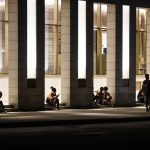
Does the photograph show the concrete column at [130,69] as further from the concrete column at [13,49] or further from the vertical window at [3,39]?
the vertical window at [3,39]

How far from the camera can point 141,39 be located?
38969mm

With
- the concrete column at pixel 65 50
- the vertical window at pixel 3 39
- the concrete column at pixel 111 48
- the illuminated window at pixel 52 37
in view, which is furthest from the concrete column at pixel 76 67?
the vertical window at pixel 3 39

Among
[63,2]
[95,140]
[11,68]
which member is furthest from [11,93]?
[95,140]

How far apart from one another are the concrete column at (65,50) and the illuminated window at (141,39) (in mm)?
6088

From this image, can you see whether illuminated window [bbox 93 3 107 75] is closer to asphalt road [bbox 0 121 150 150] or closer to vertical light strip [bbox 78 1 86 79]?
vertical light strip [bbox 78 1 86 79]

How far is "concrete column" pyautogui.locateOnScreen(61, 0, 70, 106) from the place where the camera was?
3447cm

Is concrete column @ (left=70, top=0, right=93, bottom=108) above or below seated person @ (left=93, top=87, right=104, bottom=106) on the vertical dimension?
above

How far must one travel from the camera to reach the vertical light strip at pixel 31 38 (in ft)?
107

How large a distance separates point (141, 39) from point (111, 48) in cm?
308

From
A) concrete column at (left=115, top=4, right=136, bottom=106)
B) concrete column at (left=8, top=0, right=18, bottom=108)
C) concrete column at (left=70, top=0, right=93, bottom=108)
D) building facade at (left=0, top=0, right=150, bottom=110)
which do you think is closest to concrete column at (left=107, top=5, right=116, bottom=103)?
building facade at (left=0, top=0, right=150, bottom=110)

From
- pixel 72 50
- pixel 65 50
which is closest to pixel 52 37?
pixel 65 50

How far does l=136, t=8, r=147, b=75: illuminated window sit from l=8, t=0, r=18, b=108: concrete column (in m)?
9.68

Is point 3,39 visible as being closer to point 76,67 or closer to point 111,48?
point 76,67

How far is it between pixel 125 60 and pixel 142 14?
3.74 meters
